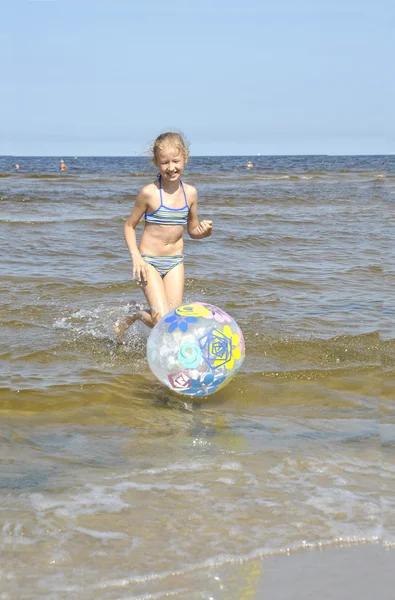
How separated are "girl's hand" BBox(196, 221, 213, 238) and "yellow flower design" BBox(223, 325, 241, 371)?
3.65ft

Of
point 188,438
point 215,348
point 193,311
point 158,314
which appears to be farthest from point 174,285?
point 188,438

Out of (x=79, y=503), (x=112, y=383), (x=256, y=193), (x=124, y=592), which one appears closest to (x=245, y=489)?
(x=79, y=503)

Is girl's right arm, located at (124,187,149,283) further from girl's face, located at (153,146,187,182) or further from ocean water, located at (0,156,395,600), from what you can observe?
ocean water, located at (0,156,395,600)

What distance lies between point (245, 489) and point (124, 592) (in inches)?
37.9

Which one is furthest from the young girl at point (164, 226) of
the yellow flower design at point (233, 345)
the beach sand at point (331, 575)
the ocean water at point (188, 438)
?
the beach sand at point (331, 575)

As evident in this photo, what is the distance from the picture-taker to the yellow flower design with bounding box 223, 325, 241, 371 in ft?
15.1

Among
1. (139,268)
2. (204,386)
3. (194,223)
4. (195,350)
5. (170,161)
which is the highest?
(170,161)

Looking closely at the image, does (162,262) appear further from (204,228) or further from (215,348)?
(215,348)

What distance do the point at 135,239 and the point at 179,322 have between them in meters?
1.23

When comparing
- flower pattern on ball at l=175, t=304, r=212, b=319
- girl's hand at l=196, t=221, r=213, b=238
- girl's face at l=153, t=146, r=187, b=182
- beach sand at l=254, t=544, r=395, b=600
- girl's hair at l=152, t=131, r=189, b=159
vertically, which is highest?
girl's hair at l=152, t=131, r=189, b=159

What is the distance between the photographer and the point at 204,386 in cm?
457

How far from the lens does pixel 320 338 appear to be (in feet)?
20.7

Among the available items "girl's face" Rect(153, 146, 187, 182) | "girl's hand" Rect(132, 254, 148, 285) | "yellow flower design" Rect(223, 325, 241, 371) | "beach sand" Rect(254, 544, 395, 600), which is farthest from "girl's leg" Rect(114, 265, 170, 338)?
"beach sand" Rect(254, 544, 395, 600)

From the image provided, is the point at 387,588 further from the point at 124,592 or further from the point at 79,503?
the point at 79,503
